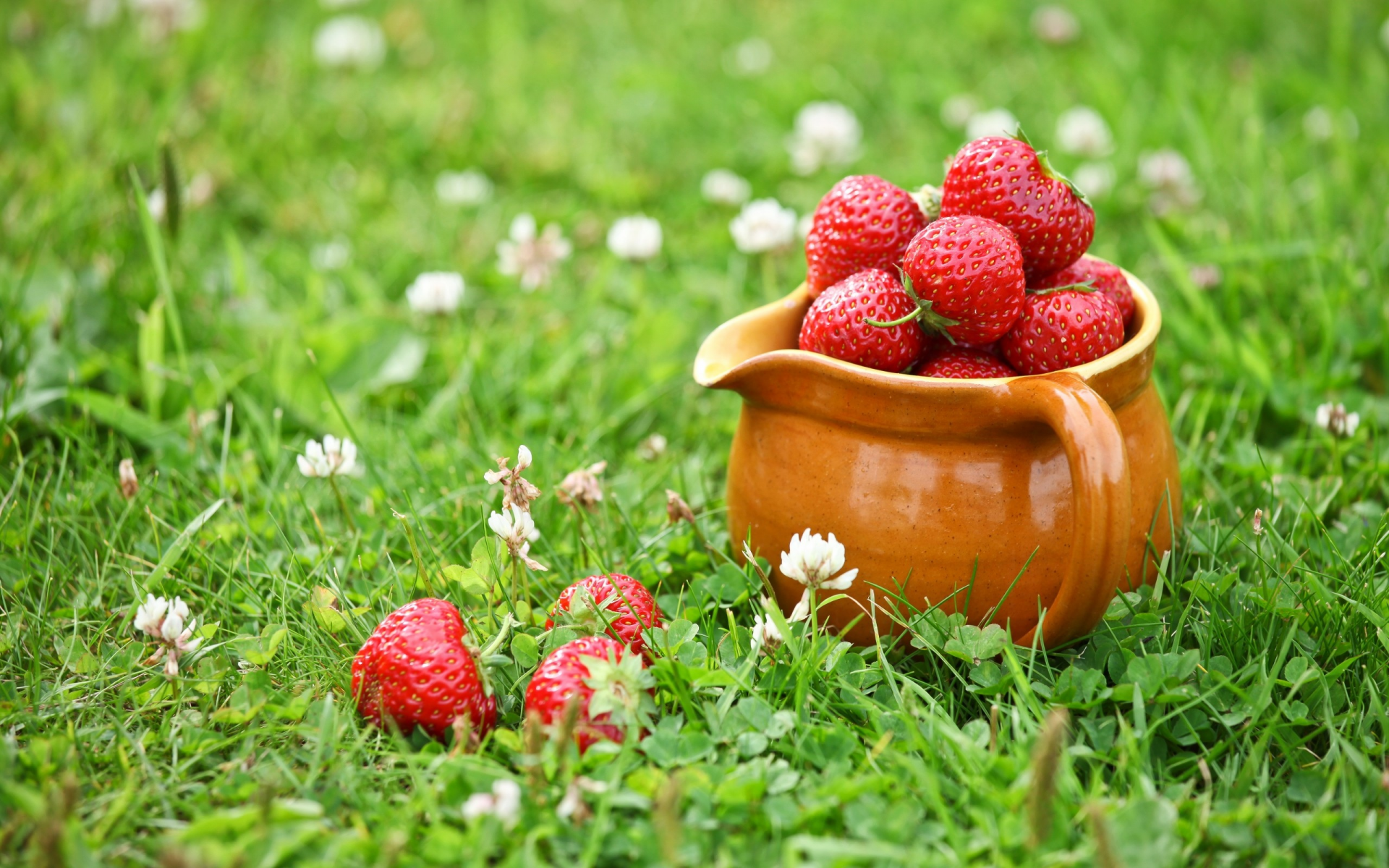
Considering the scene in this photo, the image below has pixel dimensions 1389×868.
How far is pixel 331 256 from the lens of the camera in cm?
283

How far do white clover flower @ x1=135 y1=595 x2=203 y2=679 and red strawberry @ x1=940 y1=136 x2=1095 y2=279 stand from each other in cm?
117

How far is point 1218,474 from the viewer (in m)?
1.99

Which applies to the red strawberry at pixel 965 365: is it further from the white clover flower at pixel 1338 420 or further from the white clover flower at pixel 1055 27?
the white clover flower at pixel 1055 27

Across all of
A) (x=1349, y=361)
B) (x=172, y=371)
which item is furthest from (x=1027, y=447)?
(x=172, y=371)

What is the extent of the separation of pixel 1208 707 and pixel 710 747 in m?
0.62

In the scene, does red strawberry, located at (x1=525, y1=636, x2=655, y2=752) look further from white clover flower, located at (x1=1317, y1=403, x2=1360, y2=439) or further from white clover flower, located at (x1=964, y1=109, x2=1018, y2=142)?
white clover flower, located at (x1=964, y1=109, x2=1018, y2=142)

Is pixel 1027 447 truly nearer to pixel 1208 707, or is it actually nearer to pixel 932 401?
pixel 932 401

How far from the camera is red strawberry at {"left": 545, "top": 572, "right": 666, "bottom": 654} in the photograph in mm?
1486

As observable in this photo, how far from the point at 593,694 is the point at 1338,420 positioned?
1355 millimetres

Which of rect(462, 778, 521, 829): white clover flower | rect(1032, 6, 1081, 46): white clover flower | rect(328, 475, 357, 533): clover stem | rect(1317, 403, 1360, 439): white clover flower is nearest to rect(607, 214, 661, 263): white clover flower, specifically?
rect(328, 475, 357, 533): clover stem

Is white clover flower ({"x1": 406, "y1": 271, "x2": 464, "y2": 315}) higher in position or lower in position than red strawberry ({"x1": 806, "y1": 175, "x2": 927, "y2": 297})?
lower

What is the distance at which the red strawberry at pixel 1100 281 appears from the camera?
5.18 feet

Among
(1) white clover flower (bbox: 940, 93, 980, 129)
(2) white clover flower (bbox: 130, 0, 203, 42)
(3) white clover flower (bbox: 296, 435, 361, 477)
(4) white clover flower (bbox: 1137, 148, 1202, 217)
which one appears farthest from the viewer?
(2) white clover flower (bbox: 130, 0, 203, 42)

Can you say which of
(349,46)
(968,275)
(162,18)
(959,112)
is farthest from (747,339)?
(162,18)
